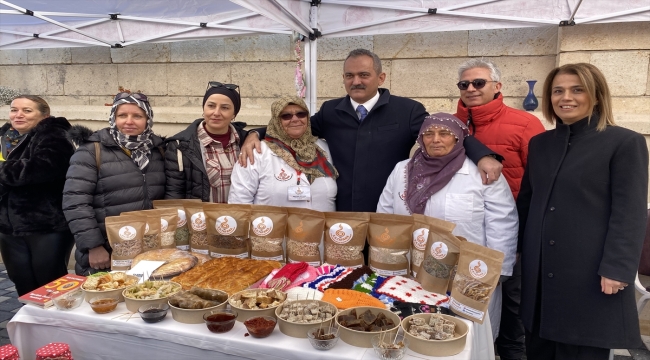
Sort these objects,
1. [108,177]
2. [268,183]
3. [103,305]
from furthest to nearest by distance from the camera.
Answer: [268,183] < [108,177] < [103,305]

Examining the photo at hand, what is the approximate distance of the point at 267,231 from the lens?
2.62 m

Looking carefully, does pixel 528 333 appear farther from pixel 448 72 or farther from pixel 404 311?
pixel 448 72

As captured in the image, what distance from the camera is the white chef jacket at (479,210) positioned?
2.49 meters

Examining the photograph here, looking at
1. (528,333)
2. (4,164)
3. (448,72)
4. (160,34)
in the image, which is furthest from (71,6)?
(528,333)

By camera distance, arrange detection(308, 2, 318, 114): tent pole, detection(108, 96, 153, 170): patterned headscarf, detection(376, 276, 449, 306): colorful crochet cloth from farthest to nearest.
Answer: detection(308, 2, 318, 114): tent pole → detection(108, 96, 153, 170): patterned headscarf → detection(376, 276, 449, 306): colorful crochet cloth

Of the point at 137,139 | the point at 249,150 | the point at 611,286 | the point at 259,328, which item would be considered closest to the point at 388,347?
the point at 259,328

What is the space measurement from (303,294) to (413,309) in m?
0.56

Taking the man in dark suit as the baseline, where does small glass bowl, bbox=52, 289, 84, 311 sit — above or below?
below

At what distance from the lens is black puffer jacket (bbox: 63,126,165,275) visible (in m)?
2.77

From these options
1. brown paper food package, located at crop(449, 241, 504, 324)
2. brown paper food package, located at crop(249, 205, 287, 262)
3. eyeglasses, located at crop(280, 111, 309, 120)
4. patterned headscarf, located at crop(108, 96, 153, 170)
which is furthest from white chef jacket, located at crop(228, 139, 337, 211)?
brown paper food package, located at crop(449, 241, 504, 324)

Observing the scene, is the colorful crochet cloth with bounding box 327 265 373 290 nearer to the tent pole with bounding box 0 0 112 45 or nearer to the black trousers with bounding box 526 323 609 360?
the black trousers with bounding box 526 323 609 360

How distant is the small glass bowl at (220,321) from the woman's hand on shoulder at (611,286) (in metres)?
1.81

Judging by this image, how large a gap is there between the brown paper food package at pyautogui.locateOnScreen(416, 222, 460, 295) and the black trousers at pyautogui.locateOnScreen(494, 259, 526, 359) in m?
1.17

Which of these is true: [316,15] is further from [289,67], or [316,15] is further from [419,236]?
[419,236]
